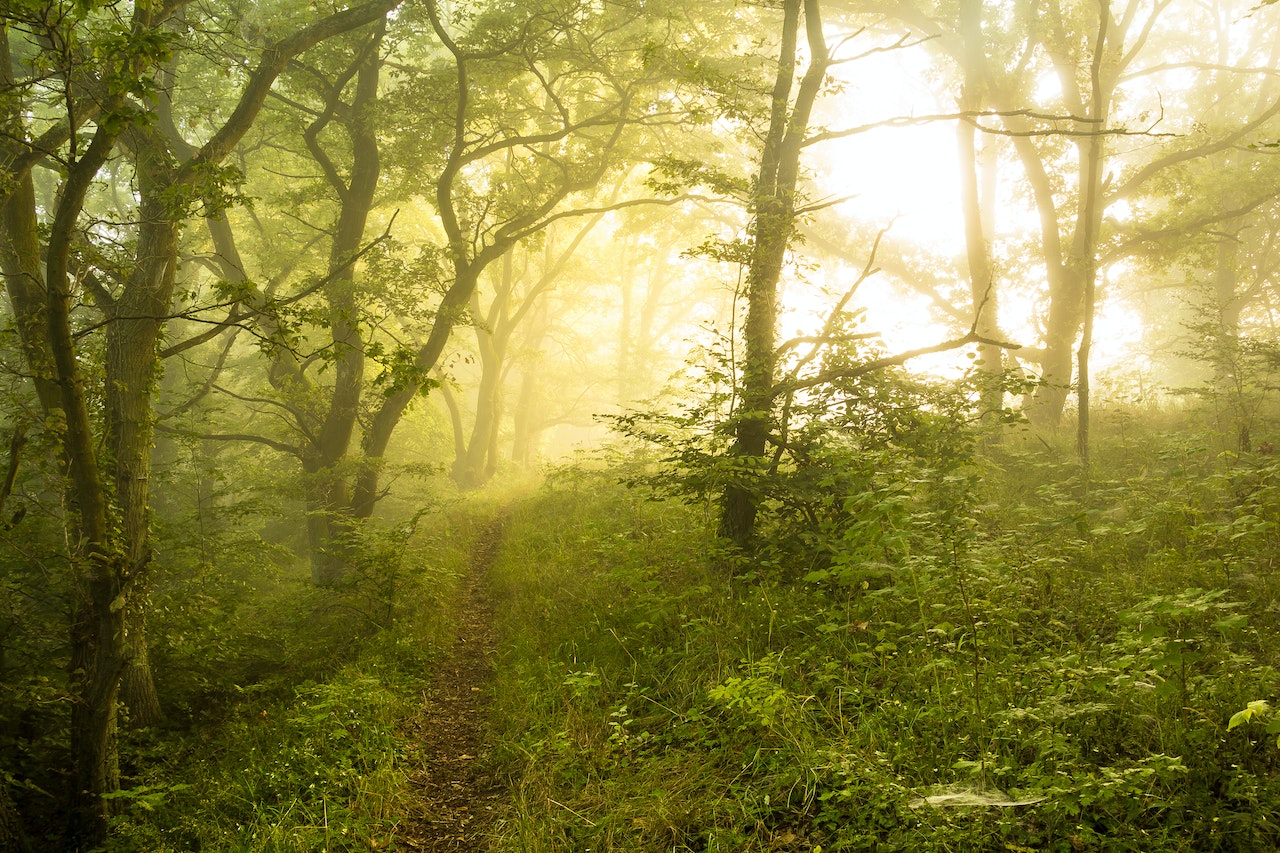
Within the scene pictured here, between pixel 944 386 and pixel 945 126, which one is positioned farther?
pixel 945 126

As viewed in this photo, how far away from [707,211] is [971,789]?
20526 millimetres

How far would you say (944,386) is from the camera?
7.92 metres

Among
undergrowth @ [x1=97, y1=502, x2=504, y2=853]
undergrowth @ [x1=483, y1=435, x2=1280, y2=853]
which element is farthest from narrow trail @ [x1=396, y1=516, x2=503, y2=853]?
undergrowth @ [x1=483, y1=435, x2=1280, y2=853]

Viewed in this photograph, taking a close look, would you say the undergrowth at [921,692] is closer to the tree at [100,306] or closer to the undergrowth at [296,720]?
the undergrowth at [296,720]

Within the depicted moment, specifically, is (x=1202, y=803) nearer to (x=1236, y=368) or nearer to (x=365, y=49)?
(x=1236, y=368)

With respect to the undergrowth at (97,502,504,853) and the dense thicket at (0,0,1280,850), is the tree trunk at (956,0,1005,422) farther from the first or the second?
the undergrowth at (97,502,504,853)

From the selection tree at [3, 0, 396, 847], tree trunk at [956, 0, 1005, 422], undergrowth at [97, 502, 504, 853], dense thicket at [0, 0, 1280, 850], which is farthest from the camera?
tree trunk at [956, 0, 1005, 422]

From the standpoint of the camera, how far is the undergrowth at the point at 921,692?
3162mm

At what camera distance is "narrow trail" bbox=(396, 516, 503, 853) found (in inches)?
175

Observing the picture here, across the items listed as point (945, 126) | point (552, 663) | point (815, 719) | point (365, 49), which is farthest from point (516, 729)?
point (945, 126)

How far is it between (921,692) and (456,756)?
3.52 meters

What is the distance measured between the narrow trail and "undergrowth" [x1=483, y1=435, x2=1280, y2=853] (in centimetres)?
27

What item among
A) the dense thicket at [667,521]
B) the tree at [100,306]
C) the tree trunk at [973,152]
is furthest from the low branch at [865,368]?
the tree trunk at [973,152]

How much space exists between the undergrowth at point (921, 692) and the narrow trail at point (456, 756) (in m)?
0.27
